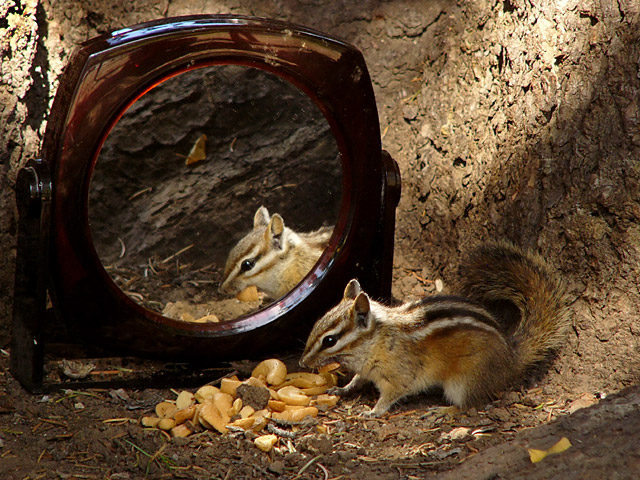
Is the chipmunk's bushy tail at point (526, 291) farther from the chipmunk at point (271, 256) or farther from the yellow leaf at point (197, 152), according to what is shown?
the yellow leaf at point (197, 152)

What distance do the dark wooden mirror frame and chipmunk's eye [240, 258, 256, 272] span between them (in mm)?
221

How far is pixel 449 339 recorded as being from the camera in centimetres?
298

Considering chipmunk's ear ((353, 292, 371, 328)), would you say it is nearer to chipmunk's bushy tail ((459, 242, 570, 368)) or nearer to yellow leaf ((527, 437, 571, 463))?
chipmunk's bushy tail ((459, 242, 570, 368))

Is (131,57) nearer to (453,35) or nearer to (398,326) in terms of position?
(398,326)

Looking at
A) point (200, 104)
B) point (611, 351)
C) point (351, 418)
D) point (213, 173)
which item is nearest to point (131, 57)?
point (200, 104)

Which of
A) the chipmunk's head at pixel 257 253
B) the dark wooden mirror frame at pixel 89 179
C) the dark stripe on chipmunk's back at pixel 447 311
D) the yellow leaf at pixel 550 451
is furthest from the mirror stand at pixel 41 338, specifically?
the yellow leaf at pixel 550 451

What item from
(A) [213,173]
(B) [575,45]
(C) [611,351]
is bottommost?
(C) [611,351]

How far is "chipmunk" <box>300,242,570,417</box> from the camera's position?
2959 mm

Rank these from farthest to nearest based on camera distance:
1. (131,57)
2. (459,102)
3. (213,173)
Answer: (459,102), (213,173), (131,57)

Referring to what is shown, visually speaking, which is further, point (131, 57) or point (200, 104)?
point (200, 104)

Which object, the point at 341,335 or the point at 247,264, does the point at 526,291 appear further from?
the point at 247,264

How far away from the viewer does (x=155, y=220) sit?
301cm

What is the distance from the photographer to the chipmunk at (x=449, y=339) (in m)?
2.96

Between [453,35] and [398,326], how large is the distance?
5.79ft
